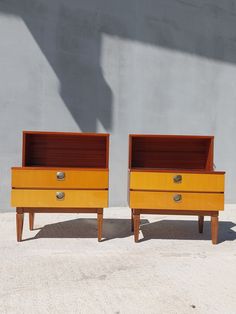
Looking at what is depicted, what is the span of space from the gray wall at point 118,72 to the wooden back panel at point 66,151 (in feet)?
3.99

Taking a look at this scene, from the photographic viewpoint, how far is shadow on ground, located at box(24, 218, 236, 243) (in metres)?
3.22

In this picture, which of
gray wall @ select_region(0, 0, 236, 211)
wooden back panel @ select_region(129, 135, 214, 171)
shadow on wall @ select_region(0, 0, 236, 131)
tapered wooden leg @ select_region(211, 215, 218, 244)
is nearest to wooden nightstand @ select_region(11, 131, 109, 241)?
wooden back panel @ select_region(129, 135, 214, 171)

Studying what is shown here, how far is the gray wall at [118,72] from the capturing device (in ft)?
14.3

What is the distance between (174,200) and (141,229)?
818mm

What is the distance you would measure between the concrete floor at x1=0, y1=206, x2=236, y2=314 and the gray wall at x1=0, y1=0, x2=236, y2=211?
1.62m

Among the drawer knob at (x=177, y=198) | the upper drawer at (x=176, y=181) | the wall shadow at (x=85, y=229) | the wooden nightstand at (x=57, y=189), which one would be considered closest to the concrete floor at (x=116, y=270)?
the wall shadow at (x=85, y=229)

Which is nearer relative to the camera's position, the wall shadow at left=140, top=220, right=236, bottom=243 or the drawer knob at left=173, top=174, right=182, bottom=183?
the drawer knob at left=173, top=174, right=182, bottom=183

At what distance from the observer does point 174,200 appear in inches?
114

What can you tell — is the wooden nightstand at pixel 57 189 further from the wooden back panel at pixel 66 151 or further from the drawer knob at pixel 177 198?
the drawer knob at pixel 177 198

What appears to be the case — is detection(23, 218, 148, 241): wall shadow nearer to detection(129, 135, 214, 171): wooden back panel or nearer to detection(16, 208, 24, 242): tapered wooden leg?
detection(16, 208, 24, 242): tapered wooden leg

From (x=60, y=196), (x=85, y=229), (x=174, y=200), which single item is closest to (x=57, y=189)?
(x=60, y=196)

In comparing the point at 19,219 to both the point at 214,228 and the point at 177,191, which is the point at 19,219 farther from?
the point at 214,228

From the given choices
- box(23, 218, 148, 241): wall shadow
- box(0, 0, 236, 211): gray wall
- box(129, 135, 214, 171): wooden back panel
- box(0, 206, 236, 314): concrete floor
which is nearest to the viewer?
box(0, 206, 236, 314): concrete floor

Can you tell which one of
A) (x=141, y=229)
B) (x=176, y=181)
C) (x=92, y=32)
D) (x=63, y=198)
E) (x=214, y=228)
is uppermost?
(x=92, y=32)
